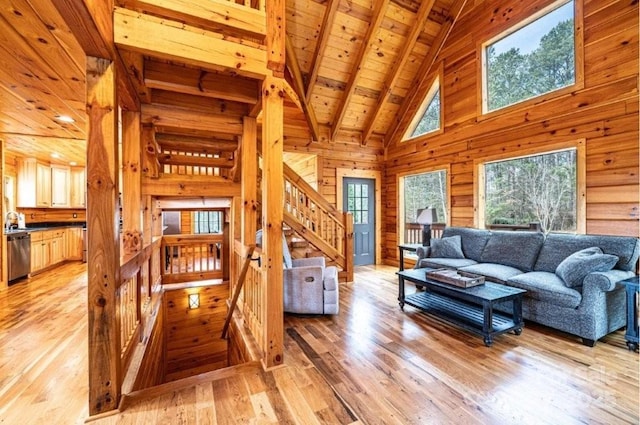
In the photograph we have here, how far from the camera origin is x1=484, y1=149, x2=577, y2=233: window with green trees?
12.0 feet

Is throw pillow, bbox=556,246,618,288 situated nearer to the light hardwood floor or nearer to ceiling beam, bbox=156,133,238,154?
the light hardwood floor

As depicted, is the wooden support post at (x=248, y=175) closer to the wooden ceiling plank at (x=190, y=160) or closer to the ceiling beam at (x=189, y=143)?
the ceiling beam at (x=189, y=143)

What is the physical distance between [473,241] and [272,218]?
11.1 feet

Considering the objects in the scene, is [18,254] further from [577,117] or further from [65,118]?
[577,117]

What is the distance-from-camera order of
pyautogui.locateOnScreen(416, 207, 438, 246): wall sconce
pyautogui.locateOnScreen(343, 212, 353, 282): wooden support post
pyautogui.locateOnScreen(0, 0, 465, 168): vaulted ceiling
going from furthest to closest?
pyautogui.locateOnScreen(343, 212, 353, 282): wooden support post
pyautogui.locateOnScreen(416, 207, 438, 246): wall sconce
pyautogui.locateOnScreen(0, 0, 465, 168): vaulted ceiling

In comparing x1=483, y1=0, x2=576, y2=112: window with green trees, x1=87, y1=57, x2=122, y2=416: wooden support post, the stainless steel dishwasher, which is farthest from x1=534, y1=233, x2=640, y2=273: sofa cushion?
the stainless steel dishwasher

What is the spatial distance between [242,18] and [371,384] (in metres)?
2.77

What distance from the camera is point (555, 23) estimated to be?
3.63m

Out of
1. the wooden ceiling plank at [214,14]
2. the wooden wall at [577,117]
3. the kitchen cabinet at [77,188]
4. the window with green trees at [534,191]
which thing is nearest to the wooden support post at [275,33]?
the wooden ceiling plank at [214,14]

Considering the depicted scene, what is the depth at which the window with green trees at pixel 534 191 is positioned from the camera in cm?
365

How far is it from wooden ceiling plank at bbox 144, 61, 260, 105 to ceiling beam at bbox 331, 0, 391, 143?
109 inches

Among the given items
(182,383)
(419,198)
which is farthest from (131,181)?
(419,198)

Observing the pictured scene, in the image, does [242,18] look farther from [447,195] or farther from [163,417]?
[447,195]

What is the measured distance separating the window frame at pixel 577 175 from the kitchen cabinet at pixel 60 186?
28.7 ft
